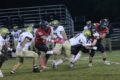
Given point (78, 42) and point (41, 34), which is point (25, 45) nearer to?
point (41, 34)

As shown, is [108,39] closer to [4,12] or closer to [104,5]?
[104,5]

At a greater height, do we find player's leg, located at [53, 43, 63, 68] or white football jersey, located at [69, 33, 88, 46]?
white football jersey, located at [69, 33, 88, 46]

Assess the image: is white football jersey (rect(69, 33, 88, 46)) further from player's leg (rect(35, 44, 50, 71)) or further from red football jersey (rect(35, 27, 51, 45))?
red football jersey (rect(35, 27, 51, 45))

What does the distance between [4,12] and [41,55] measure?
1540 cm

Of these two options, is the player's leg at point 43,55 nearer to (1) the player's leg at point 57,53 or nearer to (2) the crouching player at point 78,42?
(1) the player's leg at point 57,53

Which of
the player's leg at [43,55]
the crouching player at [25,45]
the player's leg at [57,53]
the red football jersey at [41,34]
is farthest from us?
the player's leg at [57,53]

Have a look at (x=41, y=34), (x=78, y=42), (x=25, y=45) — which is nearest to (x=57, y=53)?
(x=78, y=42)

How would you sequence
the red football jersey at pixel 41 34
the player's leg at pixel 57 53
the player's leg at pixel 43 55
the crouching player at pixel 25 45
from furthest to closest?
1. the player's leg at pixel 57 53
2. the player's leg at pixel 43 55
3. the red football jersey at pixel 41 34
4. the crouching player at pixel 25 45

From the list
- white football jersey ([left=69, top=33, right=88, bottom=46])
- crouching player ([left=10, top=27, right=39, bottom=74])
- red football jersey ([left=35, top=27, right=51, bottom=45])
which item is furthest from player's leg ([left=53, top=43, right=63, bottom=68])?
crouching player ([left=10, top=27, right=39, bottom=74])

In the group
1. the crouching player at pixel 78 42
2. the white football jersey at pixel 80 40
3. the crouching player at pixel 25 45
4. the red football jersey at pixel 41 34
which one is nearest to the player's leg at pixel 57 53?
the crouching player at pixel 78 42

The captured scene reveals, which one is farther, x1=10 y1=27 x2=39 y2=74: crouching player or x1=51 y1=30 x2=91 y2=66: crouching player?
x1=51 y1=30 x2=91 y2=66: crouching player

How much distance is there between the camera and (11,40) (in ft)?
104

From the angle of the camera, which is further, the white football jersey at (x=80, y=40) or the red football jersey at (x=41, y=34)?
the white football jersey at (x=80, y=40)

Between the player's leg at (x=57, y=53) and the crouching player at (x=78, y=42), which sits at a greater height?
the crouching player at (x=78, y=42)
